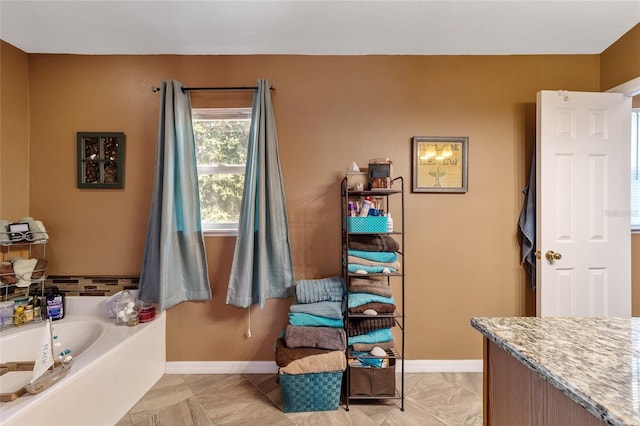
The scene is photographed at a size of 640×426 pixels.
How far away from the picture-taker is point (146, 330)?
1.83 meters

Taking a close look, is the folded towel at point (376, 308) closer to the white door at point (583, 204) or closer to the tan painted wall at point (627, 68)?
the white door at point (583, 204)

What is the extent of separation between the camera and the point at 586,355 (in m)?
0.64

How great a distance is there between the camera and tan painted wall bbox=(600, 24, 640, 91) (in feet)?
5.99

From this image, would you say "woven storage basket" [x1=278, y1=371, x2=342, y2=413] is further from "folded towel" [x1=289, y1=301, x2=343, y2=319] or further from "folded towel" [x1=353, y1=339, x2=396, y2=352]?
"folded towel" [x1=289, y1=301, x2=343, y2=319]

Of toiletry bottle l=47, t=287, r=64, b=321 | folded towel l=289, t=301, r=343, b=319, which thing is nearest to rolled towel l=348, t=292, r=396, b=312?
folded towel l=289, t=301, r=343, b=319

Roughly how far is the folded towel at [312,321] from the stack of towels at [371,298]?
4.0 inches

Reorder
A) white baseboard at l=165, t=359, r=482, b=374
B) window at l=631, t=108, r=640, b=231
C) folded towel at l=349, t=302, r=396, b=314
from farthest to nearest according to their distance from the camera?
window at l=631, t=108, r=640, b=231, white baseboard at l=165, t=359, r=482, b=374, folded towel at l=349, t=302, r=396, b=314

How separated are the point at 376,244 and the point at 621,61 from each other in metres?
2.19

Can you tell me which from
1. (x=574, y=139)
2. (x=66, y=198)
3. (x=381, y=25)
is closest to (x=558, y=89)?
(x=574, y=139)

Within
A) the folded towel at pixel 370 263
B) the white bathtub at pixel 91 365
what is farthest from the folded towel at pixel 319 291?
the white bathtub at pixel 91 365

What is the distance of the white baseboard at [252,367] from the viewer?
2027mm

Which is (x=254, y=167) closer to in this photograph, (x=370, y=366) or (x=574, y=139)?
(x=370, y=366)

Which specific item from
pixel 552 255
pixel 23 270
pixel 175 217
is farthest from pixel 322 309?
pixel 23 270

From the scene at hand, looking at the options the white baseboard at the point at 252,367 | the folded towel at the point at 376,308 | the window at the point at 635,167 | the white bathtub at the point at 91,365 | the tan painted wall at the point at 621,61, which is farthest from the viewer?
the window at the point at 635,167
